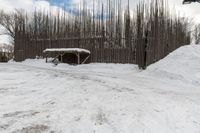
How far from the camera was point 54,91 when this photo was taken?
4.54m

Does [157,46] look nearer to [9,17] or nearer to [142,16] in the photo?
[142,16]

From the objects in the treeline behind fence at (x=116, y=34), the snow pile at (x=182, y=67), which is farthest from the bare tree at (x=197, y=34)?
the snow pile at (x=182, y=67)

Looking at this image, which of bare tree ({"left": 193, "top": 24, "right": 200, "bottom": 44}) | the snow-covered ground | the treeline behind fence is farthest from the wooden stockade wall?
bare tree ({"left": 193, "top": 24, "right": 200, "bottom": 44})

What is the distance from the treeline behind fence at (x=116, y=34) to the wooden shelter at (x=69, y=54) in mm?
352

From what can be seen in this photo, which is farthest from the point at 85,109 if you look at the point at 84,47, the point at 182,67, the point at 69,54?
the point at 69,54

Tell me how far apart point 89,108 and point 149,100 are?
44.6 inches

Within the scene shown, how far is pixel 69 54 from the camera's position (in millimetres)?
13312

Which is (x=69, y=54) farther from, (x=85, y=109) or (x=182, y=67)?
(x=85, y=109)

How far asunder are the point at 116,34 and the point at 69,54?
2.74 meters

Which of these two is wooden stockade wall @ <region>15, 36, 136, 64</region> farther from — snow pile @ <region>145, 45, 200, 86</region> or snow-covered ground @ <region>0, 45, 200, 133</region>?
snow-covered ground @ <region>0, 45, 200, 133</region>

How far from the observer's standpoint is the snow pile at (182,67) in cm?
780

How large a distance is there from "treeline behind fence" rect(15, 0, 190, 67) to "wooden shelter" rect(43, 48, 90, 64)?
35cm

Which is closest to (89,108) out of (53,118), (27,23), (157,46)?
(53,118)

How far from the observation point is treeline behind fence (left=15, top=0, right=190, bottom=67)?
1112 centimetres
